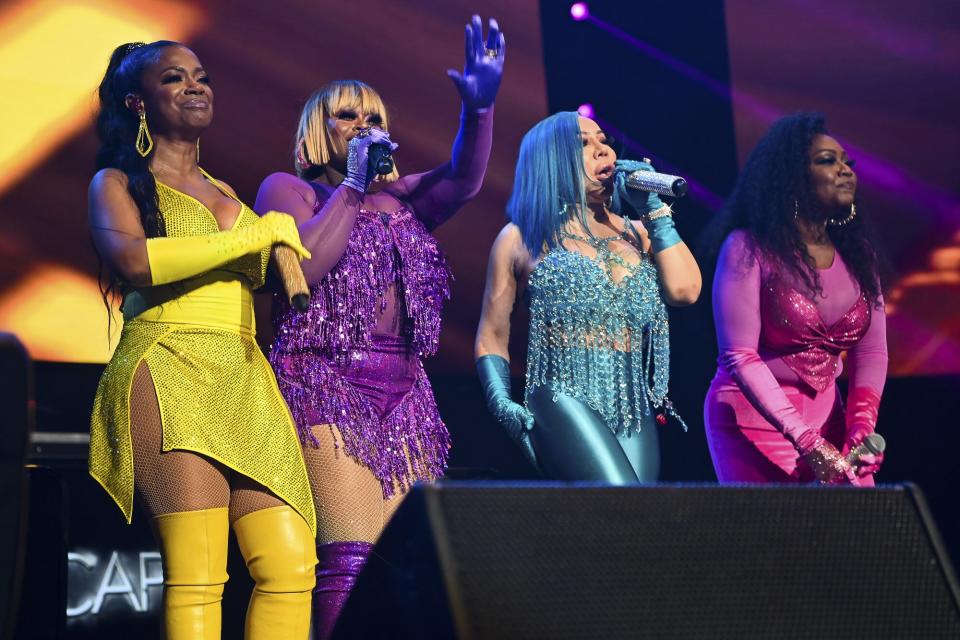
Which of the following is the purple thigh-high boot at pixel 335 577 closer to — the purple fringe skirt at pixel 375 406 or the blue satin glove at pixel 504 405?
the purple fringe skirt at pixel 375 406

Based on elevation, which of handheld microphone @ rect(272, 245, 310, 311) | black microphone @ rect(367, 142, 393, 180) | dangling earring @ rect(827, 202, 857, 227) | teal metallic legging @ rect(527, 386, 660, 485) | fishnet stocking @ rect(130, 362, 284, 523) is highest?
black microphone @ rect(367, 142, 393, 180)

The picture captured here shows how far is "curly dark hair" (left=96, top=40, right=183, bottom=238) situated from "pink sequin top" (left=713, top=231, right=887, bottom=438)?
145 cm

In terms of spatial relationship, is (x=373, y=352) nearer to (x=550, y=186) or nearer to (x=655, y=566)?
(x=550, y=186)

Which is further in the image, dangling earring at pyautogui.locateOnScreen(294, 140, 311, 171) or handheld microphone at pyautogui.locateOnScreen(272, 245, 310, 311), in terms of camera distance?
dangling earring at pyautogui.locateOnScreen(294, 140, 311, 171)

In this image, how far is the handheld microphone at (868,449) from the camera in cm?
273

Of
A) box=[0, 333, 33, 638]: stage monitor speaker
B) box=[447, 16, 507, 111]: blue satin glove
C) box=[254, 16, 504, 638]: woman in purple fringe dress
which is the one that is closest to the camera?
box=[0, 333, 33, 638]: stage monitor speaker

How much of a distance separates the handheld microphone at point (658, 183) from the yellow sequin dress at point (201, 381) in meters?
0.98

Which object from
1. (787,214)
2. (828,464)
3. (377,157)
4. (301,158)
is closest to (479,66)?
(377,157)

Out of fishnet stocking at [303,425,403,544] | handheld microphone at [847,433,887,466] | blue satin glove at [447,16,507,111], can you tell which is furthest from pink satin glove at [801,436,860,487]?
blue satin glove at [447,16,507,111]

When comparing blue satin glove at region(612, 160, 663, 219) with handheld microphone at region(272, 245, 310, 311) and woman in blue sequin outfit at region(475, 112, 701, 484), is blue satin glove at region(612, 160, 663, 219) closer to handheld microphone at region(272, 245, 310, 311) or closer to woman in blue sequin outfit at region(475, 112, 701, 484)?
woman in blue sequin outfit at region(475, 112, 701, 484)

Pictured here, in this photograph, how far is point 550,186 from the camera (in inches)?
116

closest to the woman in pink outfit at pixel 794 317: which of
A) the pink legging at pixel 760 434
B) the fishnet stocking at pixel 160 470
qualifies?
the pink legging at pixel 760 434

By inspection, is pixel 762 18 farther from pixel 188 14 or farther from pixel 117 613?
pixel 117 613

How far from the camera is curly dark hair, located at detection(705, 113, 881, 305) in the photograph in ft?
9.83
